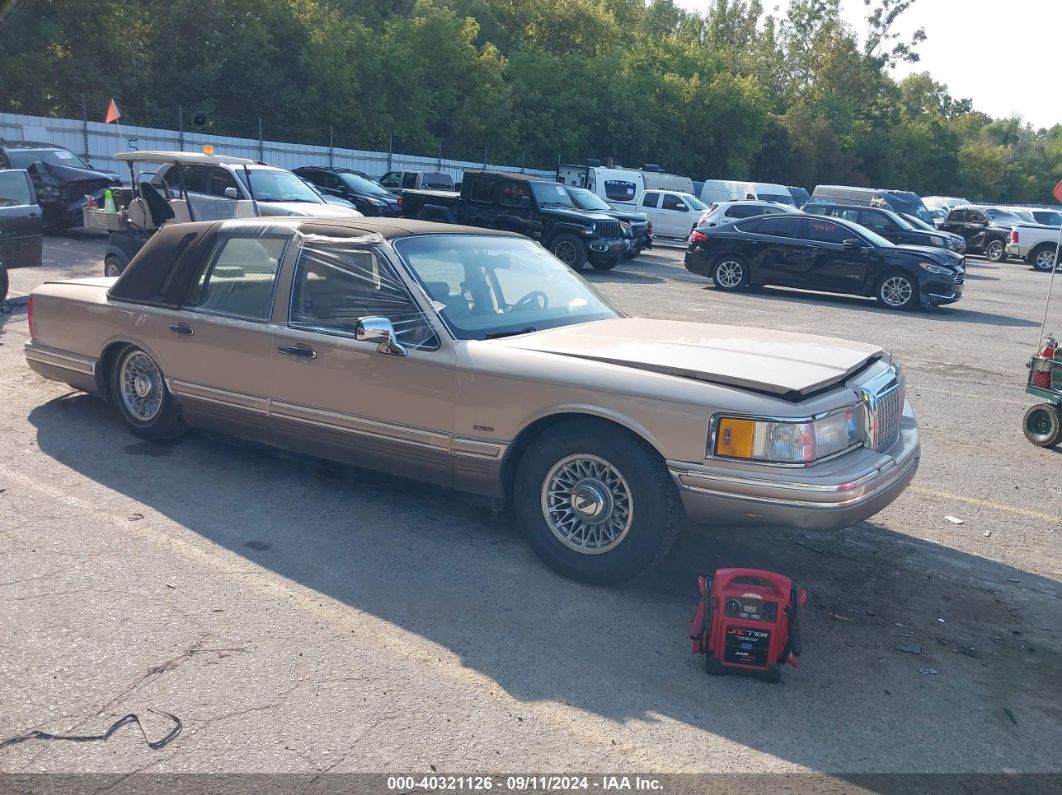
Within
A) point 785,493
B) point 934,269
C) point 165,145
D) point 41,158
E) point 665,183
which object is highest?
point 665,183

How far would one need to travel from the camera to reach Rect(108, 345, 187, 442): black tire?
6371mm

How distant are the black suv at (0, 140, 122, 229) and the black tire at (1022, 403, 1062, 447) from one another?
56.5 ft

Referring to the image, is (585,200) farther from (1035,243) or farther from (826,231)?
(1035,243)

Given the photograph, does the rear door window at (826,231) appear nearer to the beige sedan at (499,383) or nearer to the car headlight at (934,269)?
the car headlight at (934,269)

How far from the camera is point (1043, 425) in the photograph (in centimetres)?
796

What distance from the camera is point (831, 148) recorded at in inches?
2522

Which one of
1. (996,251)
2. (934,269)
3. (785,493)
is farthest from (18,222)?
(996,251)

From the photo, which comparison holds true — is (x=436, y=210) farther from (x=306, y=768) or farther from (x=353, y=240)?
(x=306, y=768)

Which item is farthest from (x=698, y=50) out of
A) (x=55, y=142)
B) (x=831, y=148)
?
(x=55, y=142)

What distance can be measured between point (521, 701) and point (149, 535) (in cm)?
244

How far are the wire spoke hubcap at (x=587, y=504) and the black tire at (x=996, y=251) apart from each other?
32.1 m

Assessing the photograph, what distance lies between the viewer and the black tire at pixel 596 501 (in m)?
4.48

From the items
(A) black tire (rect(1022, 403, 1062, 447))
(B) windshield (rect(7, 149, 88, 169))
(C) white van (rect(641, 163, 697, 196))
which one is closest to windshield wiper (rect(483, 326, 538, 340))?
(A) black tire (rect(1022, 403, 1062, 447))

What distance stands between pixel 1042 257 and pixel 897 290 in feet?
53.8
